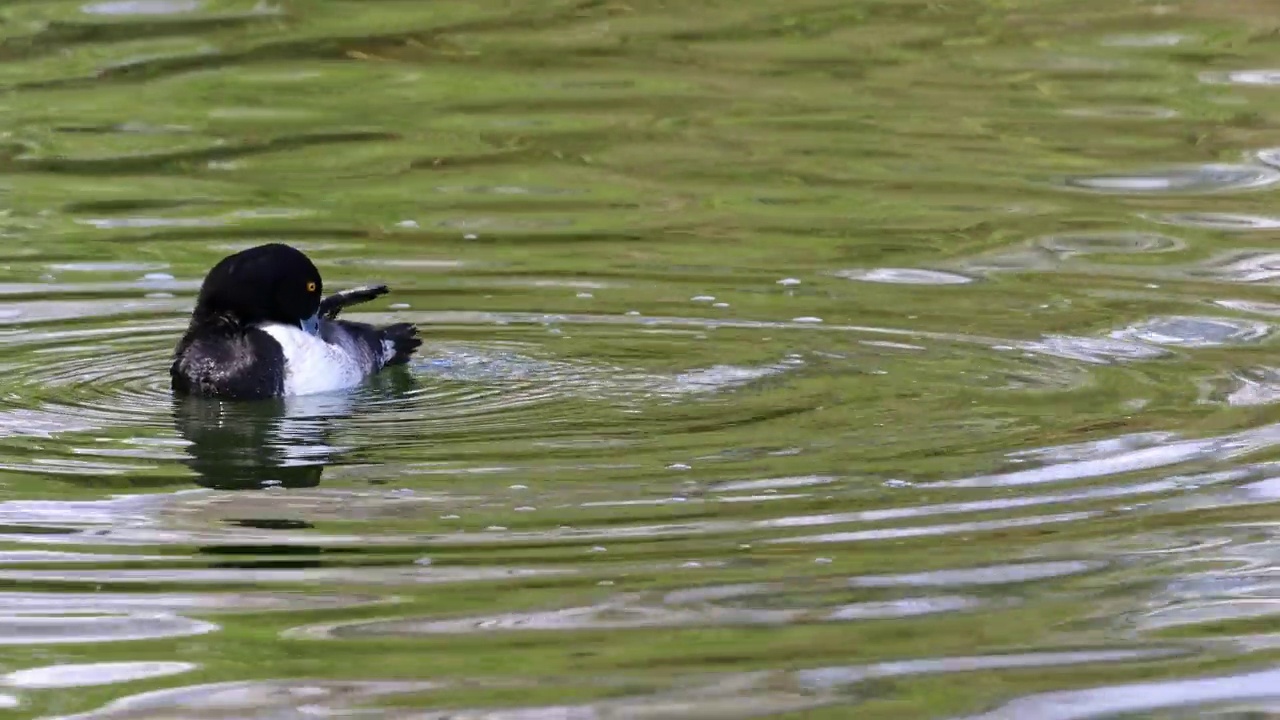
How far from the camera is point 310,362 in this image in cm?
1011

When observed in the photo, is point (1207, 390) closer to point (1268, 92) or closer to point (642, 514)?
point (642, 514)

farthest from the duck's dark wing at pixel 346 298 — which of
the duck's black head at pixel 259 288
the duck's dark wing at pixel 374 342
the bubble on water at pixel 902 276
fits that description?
the bubble on water at pixel 902 276

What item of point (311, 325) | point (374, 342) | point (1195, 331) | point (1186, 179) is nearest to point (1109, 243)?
point (1186, 179)

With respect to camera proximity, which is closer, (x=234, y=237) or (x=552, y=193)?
(x=234, y=237)

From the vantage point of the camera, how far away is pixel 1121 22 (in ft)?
57.3

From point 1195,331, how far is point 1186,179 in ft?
11.3

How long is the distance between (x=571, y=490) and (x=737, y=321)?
3.06m

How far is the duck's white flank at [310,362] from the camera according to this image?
10078 millimetres

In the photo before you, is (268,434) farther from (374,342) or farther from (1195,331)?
(1195,331)

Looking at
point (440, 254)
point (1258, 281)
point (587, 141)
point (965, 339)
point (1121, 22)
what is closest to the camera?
point (965, 339)

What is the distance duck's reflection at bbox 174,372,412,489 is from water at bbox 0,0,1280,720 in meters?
0.03

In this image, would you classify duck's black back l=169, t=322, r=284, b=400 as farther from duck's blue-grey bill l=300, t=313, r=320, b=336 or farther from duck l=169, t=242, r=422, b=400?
duck's blue-grey bill l=300, t=313, r=320, b=336

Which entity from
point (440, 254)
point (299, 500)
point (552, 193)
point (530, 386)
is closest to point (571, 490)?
point (299, 500)

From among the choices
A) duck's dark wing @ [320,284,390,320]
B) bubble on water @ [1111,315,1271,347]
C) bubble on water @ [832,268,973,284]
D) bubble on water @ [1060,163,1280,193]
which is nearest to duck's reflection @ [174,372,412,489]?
duck's dark wing @ [320,284,390,320]
